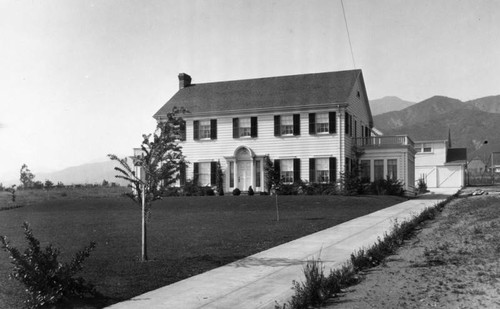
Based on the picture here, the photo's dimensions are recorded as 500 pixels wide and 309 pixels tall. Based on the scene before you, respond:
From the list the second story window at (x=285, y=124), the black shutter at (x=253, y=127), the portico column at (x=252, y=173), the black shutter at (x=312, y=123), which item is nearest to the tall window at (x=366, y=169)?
the black shutter at (x=312, y=123)

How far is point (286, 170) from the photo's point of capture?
1249 inches

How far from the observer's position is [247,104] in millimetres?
33469

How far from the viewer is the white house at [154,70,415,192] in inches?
1219

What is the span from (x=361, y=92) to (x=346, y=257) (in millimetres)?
27796

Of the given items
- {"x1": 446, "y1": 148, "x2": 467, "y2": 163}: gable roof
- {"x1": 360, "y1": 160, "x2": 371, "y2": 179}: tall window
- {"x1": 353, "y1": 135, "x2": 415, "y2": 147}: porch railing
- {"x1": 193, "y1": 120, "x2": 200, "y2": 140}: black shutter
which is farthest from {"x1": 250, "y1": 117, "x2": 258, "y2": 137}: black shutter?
{"x1": 446, "y1": 148, "x2": 467, "y2": 163}: gable roof

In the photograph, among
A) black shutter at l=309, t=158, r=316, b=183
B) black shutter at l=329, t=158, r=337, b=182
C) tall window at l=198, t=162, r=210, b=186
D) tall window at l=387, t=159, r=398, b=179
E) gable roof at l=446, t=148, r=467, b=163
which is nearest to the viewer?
black shutter at l=329, t=158, r=337, b=182

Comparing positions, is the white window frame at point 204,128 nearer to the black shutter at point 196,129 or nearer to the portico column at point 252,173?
the black shutter at point 196,129

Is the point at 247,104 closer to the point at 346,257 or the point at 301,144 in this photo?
the point at 301,144

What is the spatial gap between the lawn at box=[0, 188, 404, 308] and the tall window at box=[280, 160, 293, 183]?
505cm

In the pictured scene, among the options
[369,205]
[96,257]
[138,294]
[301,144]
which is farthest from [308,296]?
[301,144]

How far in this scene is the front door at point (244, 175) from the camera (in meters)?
32.4

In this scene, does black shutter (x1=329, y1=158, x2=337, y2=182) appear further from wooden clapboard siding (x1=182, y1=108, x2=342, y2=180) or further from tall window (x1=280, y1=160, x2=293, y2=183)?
tall window (x1=280, y1=160, x2=293, y2=183)

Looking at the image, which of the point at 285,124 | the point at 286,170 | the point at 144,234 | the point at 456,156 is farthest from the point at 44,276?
the point at 456,156

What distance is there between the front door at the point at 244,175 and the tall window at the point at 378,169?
27.4ft
